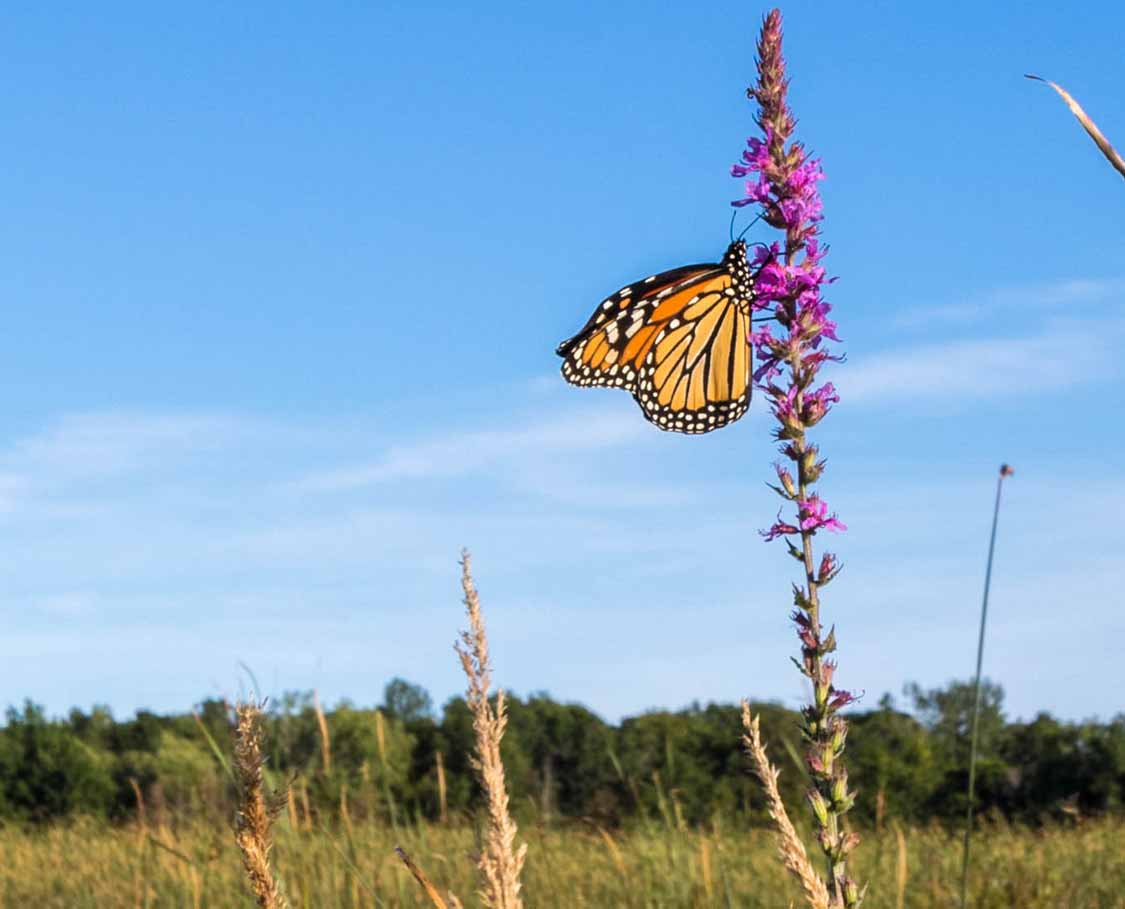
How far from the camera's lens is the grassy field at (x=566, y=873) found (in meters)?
8.34

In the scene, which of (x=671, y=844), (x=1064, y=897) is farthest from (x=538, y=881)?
(x=1064, y=897)

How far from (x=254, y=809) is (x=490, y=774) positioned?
32 cm

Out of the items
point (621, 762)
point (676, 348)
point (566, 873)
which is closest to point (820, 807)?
point (676, 348)

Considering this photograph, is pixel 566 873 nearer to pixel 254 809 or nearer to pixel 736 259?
pixel 736 259

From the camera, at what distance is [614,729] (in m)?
28.9

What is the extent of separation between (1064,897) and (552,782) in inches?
684

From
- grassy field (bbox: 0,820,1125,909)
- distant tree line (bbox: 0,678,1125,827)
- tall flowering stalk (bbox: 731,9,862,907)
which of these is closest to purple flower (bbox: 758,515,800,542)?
tall flowering stalk (bbox: 731,9,862,907)

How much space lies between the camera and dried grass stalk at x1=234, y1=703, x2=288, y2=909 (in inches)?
64.1

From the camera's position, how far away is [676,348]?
423 centimetres

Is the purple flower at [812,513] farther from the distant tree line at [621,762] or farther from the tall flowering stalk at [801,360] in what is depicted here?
the distant tree line at [621,762]

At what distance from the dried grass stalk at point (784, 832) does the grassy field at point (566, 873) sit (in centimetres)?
493

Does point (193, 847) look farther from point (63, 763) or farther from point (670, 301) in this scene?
point (63, 763)

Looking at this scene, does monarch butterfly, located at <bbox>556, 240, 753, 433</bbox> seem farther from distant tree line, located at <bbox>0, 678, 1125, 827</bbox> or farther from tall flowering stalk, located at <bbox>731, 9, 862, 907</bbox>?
distant tree line, located at <bbox>0, 678, 1125, 827</bbox>

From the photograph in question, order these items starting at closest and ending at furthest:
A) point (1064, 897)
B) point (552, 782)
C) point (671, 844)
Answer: point (671, 844) < point (1064, 897) < point (552, 782)
